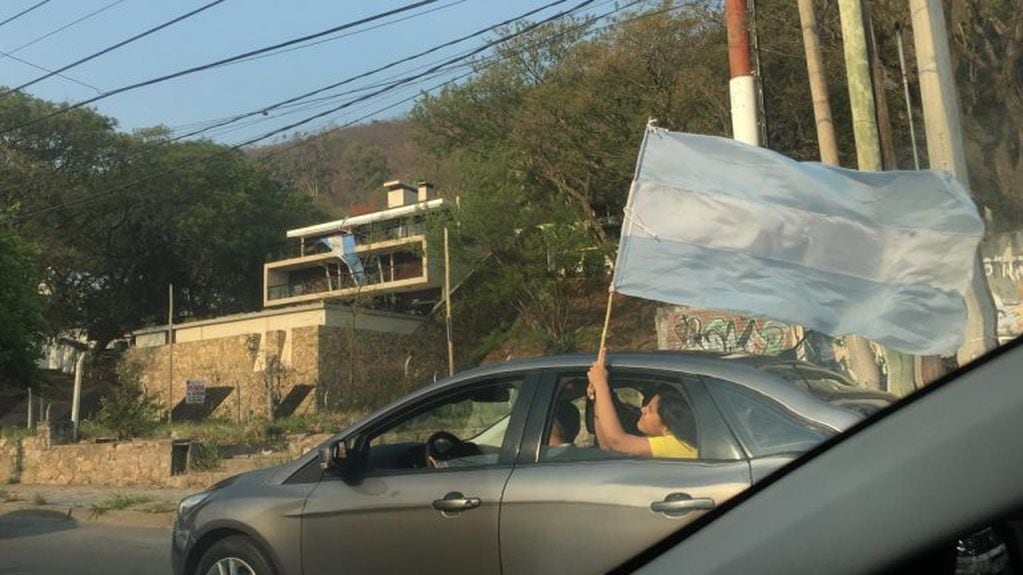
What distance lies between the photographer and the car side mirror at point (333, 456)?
4.77m

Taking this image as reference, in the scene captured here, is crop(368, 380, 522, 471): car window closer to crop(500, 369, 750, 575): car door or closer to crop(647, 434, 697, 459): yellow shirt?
crop(500, 369, 750, 575): car door

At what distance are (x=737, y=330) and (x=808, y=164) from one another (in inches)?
607

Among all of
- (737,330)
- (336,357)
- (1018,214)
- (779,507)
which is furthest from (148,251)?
(779,507)

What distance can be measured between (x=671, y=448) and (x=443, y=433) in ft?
4.61

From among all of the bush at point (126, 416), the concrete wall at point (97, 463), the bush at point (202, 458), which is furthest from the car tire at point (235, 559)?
the bush at point (126, 416)

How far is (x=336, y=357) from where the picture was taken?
36.8m

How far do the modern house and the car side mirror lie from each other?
33.4 metres

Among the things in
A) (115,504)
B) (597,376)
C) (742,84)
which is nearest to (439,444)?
(597,376)

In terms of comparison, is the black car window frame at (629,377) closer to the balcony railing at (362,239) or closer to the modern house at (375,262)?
the modern house at (375,262)

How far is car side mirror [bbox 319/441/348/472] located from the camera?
4766 mm

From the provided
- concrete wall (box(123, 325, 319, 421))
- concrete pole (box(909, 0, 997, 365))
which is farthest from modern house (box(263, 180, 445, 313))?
concrete pole (box(909, 0, 997, 365))

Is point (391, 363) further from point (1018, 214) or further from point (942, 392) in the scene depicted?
point (942, 392)

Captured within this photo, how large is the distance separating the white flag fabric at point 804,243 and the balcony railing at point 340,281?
38.1 m

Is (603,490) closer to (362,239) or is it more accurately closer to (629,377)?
(629,377)
